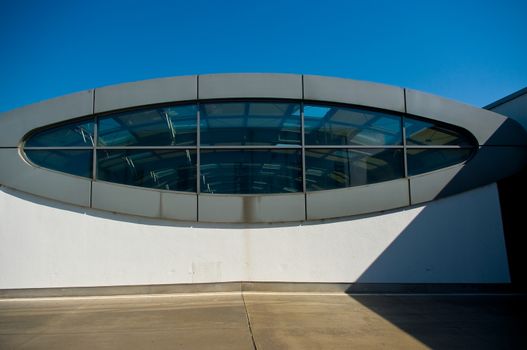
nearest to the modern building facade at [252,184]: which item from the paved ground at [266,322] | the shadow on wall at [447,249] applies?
the shadow on wall at [447,249]

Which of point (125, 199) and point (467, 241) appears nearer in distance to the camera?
point (125, 199)

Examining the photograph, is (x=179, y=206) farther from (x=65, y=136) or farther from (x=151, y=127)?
(x=65, y=136)

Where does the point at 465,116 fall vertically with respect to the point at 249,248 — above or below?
above

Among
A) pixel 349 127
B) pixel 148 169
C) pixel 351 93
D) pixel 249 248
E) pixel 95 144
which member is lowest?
pixel 249 248

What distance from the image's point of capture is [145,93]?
992cm

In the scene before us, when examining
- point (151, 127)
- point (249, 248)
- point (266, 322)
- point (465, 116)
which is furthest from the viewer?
point (465, 116)

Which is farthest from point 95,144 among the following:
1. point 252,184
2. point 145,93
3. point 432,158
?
point 432,158

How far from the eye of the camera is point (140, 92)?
992 cm

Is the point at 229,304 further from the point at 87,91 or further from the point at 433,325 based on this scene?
the point at 87,91

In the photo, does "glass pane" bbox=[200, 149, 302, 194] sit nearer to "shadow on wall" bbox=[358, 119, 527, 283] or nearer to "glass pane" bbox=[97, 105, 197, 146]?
"glass pane" bbox=[97, 105, 197, 146]

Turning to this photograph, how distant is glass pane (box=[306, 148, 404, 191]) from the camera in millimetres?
9969

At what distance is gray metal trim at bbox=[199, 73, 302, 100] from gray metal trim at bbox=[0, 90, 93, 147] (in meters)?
2.98

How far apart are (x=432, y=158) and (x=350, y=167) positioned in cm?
219

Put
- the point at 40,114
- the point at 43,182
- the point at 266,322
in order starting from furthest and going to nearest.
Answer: the point at 40,114 → the point at 43,182 → the point at 266,322
